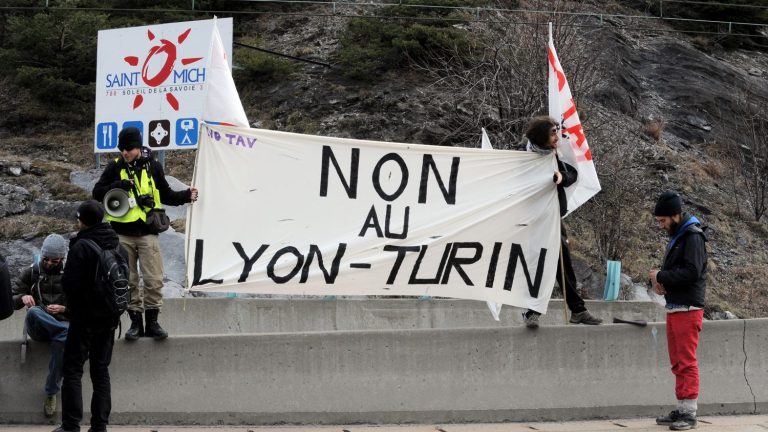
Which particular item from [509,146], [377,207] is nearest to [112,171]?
[377,207]

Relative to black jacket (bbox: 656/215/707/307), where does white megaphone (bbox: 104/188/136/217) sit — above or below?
above

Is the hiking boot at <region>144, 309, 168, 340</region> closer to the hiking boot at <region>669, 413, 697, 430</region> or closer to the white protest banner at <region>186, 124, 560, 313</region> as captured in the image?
the white protest banner at <region>186, 124, 560, 313</region>

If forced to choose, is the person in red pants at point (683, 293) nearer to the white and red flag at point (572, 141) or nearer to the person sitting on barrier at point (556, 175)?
the white and red flag at point (572, 141)

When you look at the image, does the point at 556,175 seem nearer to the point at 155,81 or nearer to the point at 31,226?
the point at 155,81

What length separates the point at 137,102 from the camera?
17.7m

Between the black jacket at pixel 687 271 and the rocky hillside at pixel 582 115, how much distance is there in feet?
32.7

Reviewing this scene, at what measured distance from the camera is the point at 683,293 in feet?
26.1

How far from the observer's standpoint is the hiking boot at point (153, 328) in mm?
8078

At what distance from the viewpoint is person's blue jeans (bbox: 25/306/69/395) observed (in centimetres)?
796

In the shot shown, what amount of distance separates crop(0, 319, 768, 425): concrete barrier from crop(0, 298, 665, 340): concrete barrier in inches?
146

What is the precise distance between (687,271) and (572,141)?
5.48ft

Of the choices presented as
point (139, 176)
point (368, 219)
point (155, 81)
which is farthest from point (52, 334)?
point (155, 81)

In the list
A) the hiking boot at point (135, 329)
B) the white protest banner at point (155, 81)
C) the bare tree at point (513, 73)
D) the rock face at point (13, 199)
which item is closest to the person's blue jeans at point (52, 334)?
the hiking boot at point (135, 329)

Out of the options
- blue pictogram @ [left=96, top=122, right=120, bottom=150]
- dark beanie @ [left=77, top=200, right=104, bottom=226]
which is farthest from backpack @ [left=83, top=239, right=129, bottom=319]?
blue pictogram @ [left=96, top=122, right=120, bottom=150]
